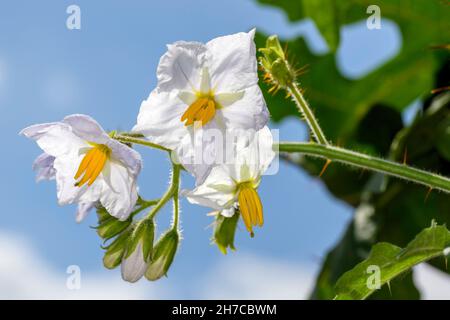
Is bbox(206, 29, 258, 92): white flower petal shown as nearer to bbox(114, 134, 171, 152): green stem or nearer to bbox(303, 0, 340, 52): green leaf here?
bbox(114, 134, 171, 152): green stem

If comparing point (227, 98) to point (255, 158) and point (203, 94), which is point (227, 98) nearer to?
point (203, 94)

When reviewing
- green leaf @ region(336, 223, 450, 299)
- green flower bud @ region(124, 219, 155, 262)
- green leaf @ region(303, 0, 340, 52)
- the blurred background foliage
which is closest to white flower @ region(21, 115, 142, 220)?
green flower bud @ region(124, 219, 155, 262)

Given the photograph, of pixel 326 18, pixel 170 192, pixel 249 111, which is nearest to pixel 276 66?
pixel 249 111

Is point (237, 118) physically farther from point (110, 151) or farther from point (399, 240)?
point (399, 240)

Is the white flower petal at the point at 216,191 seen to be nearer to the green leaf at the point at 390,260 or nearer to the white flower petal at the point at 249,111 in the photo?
the white flower petal at the point at 249,111

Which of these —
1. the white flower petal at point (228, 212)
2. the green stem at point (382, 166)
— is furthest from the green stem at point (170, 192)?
the green stem at point (382, 166)
